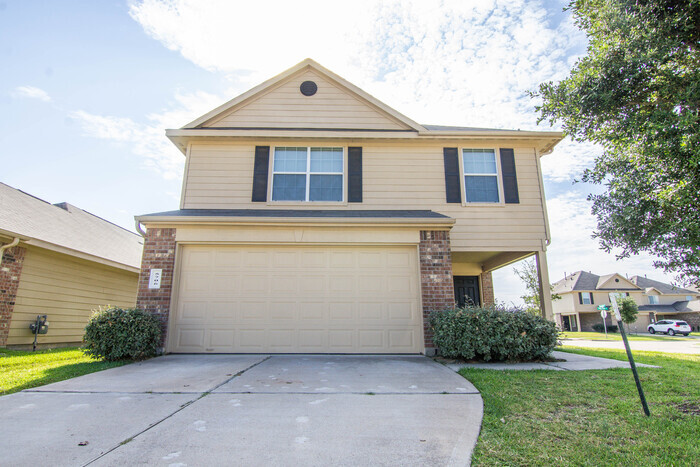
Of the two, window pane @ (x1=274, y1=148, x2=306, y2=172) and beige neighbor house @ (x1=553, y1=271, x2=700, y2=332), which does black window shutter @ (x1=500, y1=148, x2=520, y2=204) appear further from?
beige neighbor house @ (x1=553, y1=271, x2=700, y2=332)

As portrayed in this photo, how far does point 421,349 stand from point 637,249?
570cm

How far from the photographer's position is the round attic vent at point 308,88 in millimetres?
10305

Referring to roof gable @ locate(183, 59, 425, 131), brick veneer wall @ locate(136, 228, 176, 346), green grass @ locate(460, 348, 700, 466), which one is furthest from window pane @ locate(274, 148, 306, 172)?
green grass @ locate(460, 348, 700, 466)

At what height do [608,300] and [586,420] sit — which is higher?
[608,300]

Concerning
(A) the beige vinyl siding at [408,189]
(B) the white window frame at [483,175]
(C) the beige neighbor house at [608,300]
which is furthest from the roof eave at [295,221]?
(C) the beige neighbor house at [608,300]

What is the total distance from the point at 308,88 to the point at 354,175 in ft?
9.73

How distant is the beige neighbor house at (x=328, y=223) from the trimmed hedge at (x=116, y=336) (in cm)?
74

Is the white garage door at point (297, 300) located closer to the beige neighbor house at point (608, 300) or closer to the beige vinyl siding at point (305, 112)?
the beige vinyl siding at point (305, 112)

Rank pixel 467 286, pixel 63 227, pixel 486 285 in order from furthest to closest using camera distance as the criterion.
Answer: pixel 467 286, pixel 486 285, pixel 63 227

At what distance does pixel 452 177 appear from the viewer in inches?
383

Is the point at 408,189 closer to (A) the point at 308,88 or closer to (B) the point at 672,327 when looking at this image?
(A) the point at 308,88

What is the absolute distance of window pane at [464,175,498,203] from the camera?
379 inches

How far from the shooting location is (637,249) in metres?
8.62

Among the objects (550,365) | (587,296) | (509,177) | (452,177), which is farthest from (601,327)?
(550,365)
